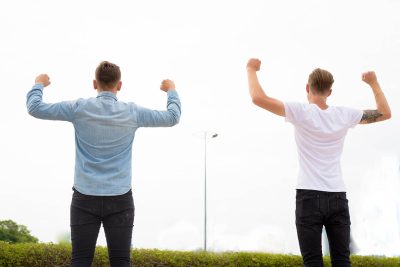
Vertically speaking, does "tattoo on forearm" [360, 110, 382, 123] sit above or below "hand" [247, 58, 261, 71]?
below

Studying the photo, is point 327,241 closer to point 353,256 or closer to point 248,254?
point 248,254

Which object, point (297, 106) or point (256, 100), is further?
point (297, 106)

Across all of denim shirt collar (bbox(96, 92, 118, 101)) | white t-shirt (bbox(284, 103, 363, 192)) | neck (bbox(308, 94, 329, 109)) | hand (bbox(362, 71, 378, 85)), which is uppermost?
hand (bbox(362, 71, 378, 85))

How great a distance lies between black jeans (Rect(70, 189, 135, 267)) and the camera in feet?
12.6

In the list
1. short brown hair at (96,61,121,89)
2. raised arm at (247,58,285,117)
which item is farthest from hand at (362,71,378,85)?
short brown hair at (96,61,121,89)

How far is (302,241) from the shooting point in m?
3.75

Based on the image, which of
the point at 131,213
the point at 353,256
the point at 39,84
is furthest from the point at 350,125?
the point at 353,256

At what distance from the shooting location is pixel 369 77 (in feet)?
14.9

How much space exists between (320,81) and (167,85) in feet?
4.20

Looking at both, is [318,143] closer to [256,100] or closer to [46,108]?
[256,100]

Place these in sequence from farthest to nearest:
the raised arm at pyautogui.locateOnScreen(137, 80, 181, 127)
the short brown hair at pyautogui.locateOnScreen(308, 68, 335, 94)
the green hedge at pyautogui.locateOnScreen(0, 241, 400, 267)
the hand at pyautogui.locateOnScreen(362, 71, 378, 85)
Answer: the green hedge at pyautogui.locateOnScreen(0, 241, 400, 267)
the hand at pyautogui.locateOnScreen(362, 71, 378, 85)
the raised arm at pyautogui.locateOnScreen(137, 80, 181, 127)
the short brown hair at pyautogui.locateOnScreen(308, 68, 335, 94)

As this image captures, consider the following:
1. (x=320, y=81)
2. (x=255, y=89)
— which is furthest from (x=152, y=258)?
(x=255, y=89)

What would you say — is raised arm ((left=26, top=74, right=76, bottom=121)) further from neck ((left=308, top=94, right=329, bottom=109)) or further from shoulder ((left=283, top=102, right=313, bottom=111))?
neck ((left=308, top=94, right=329, bottom=109))

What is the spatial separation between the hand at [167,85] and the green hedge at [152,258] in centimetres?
689
